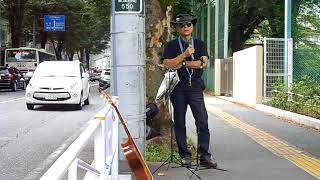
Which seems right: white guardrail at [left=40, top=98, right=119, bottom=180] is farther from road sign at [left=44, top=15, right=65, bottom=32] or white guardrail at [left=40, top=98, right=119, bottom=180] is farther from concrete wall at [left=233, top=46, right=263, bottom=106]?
road sign at [left=44, top=15, right=65, bottom=32]

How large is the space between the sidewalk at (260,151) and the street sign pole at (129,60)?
794mm

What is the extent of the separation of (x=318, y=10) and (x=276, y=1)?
24.1ft

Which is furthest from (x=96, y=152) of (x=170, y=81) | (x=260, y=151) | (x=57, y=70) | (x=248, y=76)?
(x=248, y=76)

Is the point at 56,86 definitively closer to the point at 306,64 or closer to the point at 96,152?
the point at 306,64

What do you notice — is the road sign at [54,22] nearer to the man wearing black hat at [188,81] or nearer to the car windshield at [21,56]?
the car windshield at [21,56]

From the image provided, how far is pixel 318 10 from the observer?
3675 cm

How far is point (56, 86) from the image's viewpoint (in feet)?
59.1

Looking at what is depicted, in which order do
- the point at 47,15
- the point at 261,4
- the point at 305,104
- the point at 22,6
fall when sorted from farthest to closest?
the point at 47,15
the point at 22,6
the point at 261,4
the point at 305,104

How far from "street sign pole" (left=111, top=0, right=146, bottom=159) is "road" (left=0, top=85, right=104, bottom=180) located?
5.22 ft

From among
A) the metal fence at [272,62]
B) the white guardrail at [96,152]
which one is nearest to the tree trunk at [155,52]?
the white guardrail at [96,152]

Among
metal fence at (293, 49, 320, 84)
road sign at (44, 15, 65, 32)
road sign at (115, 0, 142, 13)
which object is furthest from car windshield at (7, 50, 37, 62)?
road sign at (115, 0, 142, 13)

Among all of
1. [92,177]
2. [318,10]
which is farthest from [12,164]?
[318,10]

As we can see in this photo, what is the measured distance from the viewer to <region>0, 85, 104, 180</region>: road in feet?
27.3

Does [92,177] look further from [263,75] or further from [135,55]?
[263,75]
